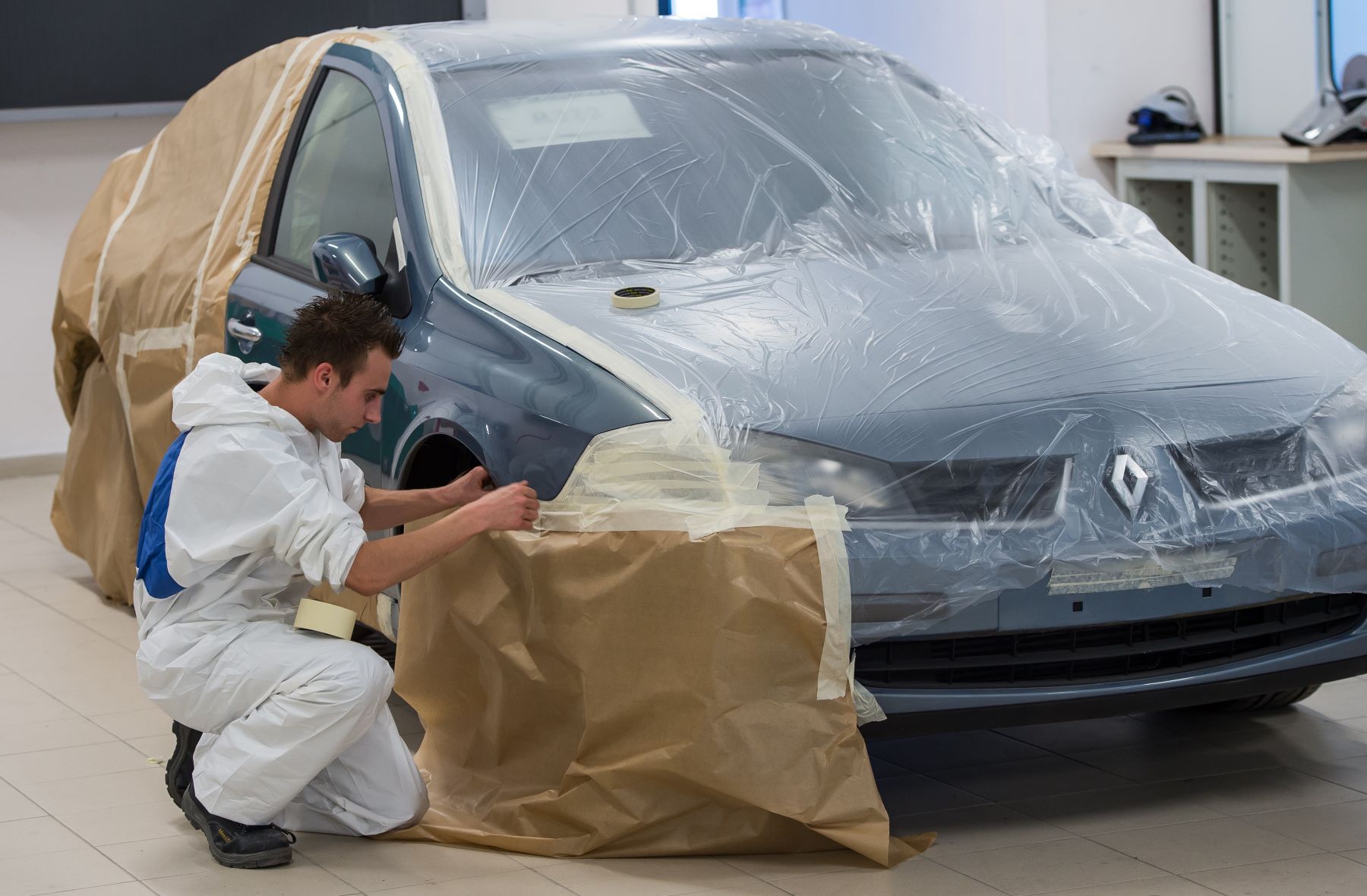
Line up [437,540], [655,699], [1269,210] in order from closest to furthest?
[655,699]
[437,540]
[1269,210]

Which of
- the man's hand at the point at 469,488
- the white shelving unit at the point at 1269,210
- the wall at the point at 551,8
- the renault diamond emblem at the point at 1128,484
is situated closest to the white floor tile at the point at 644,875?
the man's hand at the point at 469,488

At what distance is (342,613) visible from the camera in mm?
3480

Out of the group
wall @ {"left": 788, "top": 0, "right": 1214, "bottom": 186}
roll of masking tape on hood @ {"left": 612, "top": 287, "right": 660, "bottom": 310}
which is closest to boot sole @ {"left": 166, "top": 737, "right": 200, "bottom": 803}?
roll of masking tape on hood @ {"left": 612, "top": 287, "right": 660, "bottom": 310}

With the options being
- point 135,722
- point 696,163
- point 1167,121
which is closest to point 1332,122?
point 1167,121

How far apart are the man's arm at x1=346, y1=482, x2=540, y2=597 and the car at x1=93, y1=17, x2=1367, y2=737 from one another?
0.07 meters

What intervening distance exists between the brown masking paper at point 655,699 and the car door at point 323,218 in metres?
0.66

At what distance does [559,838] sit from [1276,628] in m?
1.41

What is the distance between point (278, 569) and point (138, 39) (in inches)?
209

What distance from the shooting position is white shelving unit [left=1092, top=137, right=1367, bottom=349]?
23.8 ft

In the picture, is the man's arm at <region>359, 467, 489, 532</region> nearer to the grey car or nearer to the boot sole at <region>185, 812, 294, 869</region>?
the grey car

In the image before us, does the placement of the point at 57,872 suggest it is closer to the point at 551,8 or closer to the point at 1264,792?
the point at 1264,792

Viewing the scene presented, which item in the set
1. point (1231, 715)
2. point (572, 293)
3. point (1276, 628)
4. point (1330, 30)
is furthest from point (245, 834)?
point (1330, 30)

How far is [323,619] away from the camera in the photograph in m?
3.46

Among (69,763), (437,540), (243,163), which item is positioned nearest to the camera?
(437,540)
